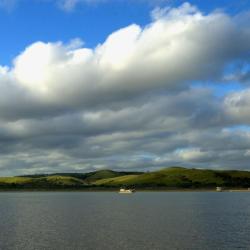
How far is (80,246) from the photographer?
7350 centimetres

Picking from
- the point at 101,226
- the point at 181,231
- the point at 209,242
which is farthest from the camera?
the point at 101,226

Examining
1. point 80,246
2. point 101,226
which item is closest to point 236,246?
point 80,246

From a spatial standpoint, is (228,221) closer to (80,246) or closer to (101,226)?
(101,226)

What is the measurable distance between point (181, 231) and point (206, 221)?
23.7 meters

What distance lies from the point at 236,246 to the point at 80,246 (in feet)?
85.1

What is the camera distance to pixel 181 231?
91.2 m

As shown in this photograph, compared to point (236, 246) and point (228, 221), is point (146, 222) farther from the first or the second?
point (236, 246)

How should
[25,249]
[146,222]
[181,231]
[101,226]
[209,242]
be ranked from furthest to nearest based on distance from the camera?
[146,222] < [101,226] < [181,231] < [209,242] < [25,249]

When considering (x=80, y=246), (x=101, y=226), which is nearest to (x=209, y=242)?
(x=80, y=246)

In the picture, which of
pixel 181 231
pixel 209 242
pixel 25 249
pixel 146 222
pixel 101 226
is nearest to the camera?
pixel 25 249

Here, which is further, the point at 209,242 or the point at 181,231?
the point at 181,231

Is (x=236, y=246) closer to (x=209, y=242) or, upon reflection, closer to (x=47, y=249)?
(x=209, y=242)

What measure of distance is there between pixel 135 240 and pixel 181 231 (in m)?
15.4

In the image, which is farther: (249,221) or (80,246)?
(249,221)
